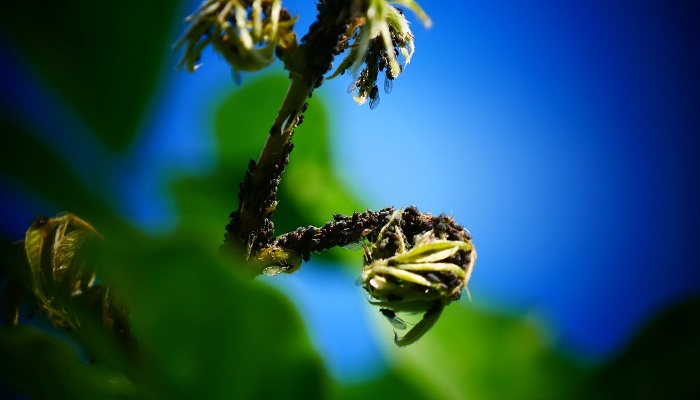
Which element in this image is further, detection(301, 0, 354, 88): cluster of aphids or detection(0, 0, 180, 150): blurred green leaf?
detection(301, 0, 354, 88): cluster of aphids

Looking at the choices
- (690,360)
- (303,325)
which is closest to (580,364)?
(690,360)

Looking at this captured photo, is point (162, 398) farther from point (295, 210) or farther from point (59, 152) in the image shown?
point (295, 210)

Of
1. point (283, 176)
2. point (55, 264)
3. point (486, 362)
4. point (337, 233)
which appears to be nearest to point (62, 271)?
point (55, 264)

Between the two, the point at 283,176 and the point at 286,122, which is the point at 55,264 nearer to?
the point at 286,122

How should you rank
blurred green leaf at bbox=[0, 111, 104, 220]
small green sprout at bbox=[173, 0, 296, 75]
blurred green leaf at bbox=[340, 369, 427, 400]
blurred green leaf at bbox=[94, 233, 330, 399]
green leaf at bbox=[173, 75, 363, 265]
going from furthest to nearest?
green leaf at bbox=[173, 75, 363, 265], blurred green leaf at bbox=[340, 369, 427, 400], small green sprout at bbox=[173, 0, 296, 75], blurred green leaf at bbox=[94, 233, 330, 399], blurred green leaf at bbox=[0, 111, 104, 220]

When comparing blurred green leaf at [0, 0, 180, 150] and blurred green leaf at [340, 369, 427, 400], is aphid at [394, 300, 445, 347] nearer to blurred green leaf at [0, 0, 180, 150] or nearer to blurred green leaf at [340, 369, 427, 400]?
blurred green leaf at [340, 369, 427, 400]

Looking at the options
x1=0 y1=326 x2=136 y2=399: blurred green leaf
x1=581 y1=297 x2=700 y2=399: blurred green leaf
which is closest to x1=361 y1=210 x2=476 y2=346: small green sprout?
x1=581 y1=297 x2=700 y2=399: blurred green leaf
